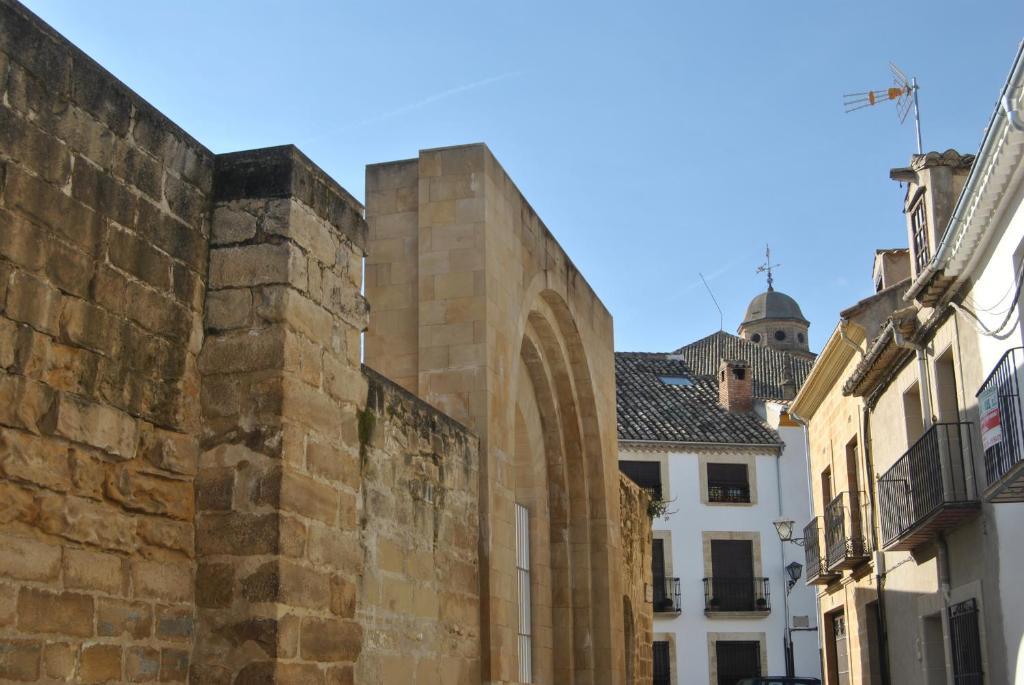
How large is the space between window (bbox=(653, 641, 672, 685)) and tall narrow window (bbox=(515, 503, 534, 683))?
20.2m

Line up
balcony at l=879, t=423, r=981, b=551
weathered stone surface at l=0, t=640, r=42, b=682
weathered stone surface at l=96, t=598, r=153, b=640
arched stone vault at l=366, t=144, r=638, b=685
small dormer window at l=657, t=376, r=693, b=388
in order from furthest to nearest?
small dormer window at l=657, t=376, r=693, b=388 → balcony at l=879, t=423, r=981, b=551 → arched stone vault at l=366, t=144, r=638, b=685 → weathered stone surface at l=96, t=598, r=153, b=640 → weathered stone surface at l=0, t=640, r=42, b=682

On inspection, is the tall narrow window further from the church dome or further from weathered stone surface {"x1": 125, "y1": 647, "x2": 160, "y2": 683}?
the church dome

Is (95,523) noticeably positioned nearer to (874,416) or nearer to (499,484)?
(499,484)

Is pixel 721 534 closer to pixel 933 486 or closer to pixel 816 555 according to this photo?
Answer: pixel 816 555

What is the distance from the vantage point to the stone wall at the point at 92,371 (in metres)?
4.50

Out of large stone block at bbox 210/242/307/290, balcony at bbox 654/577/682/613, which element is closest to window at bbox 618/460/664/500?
balcony at bbox 654/577/682/613

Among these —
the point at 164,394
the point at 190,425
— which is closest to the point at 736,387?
the point at 190,425

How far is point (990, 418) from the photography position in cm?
1052

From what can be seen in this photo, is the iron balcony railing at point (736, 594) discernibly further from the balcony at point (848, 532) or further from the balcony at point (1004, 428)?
the balcony at point (1004, 428)

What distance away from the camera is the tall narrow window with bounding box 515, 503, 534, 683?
11.3m

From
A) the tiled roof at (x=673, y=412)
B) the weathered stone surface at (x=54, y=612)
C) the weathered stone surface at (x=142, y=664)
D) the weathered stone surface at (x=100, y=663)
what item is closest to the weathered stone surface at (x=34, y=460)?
the weathered stone surface at (x=54, y=612)

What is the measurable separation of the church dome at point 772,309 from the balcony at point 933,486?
4796 centimetres

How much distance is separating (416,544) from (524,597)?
397 cm

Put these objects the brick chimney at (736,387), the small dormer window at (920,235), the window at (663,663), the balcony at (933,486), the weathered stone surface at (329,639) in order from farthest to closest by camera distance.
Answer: the brick chimney at (736,387) < the window at (663,663) < the small dormer window at (920,235) < the balcony at (933,486) < the weathered stone surface at (329,639)
